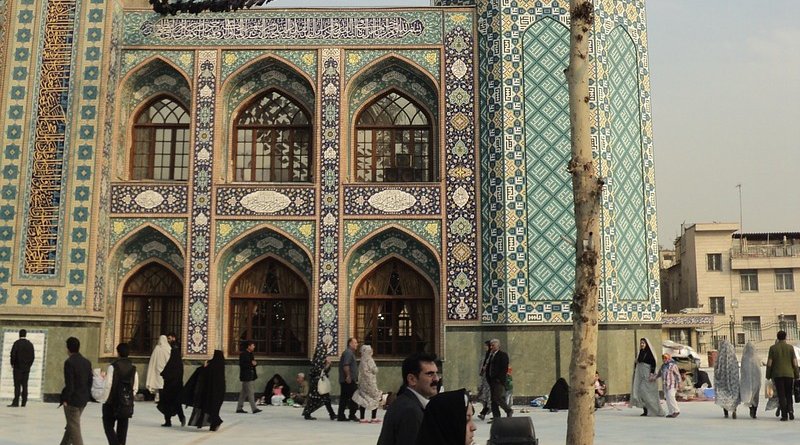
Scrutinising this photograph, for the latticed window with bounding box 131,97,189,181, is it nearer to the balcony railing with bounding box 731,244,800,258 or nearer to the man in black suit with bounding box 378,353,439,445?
the man in black suit with bounding box 378,353,439,445

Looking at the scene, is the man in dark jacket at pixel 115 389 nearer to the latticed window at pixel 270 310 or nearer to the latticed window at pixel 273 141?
the latticed window at pixel 270 310

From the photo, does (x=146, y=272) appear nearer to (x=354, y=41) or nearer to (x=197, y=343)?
(x=197, y=343)

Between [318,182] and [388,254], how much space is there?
Result: 200 centimetres

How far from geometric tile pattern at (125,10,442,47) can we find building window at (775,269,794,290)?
3735 centimetres

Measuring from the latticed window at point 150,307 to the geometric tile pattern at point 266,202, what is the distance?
1.86m

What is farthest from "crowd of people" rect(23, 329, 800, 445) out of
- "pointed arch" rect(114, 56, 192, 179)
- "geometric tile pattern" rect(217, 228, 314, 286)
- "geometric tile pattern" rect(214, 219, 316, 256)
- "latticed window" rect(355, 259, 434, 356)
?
"pointed arch" rect(114, 56, 192, 179)

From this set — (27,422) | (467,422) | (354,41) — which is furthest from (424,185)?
(467,422)

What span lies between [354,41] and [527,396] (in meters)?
7.79

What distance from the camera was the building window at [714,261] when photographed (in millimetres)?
49125

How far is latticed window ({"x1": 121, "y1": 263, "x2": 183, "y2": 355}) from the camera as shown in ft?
57.3

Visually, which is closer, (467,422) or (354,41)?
(467,422)

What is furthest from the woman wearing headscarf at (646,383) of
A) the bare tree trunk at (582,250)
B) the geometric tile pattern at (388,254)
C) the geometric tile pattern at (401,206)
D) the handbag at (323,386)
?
the bare tree trunk at (582,250)

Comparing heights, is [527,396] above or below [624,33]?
below

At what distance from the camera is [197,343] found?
16.8 meters
